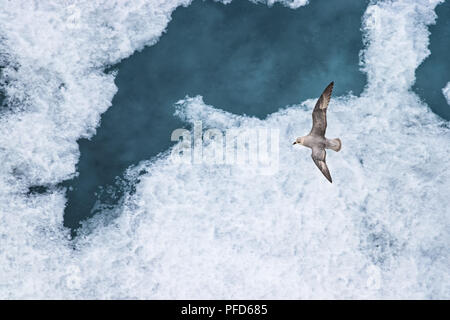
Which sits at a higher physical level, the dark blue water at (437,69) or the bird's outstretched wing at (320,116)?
the dark blue water at (437,69)

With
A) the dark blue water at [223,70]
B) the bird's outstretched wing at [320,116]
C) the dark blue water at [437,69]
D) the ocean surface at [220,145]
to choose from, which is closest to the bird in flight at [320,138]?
the bird's outstretched wing at [320,116]

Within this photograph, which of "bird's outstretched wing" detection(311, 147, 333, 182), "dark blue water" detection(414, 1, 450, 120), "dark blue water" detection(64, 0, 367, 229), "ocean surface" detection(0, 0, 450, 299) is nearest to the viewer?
"bird's outstretched wing" detection(311, 147, 333, 182)

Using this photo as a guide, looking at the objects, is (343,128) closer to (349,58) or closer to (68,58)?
(349,58)

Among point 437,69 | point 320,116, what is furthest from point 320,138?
point 437,69

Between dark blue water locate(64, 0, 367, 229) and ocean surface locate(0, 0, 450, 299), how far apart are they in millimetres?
32

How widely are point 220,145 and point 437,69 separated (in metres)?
5.01

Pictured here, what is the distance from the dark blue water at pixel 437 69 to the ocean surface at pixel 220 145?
0.03 metres

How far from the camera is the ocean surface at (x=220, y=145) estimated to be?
9219 mm

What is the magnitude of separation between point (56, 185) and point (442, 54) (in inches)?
343

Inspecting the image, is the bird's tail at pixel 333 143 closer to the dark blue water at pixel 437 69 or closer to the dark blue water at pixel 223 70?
the dark blue water at pixel 223 70

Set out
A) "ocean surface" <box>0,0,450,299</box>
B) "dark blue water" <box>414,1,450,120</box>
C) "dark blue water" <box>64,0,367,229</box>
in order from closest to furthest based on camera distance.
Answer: "ocean surface" <box>0,0,450,299</box> → "dark blue water" <box>64,0,367,229</box> → "dark blue water" <box>414,1,450,120</box>

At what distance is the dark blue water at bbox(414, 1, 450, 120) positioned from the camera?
9.93 m

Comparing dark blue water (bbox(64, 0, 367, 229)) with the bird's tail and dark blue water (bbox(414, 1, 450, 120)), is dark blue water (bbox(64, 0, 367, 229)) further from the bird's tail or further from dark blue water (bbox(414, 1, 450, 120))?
the bird's tail

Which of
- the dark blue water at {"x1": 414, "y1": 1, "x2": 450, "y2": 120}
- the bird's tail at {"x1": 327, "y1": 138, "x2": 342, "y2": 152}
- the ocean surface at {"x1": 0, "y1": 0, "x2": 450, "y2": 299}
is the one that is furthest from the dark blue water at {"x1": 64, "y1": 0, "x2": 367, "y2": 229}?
the bird's tail at {"x1": 327, "y1": 138, "x2": 342, "y2": 152}
